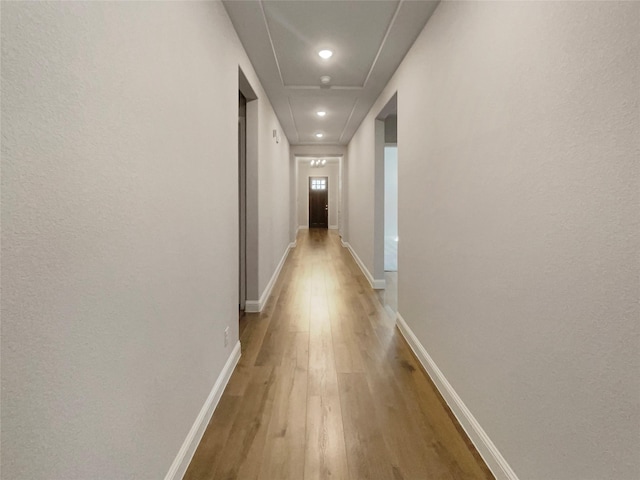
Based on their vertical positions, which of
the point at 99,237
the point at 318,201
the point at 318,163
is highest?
the point at 318,163

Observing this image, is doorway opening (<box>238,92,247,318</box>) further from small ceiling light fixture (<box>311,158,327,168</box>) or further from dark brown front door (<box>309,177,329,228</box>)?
dark brown front door (<box>309,177,329,228</box>)

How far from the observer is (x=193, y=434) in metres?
1.67

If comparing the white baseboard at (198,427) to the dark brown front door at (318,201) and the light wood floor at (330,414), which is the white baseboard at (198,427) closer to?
the light wood floor at (330,414)

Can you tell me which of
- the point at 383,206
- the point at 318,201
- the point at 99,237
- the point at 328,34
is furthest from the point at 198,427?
the point at 318,201

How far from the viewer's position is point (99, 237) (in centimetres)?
94

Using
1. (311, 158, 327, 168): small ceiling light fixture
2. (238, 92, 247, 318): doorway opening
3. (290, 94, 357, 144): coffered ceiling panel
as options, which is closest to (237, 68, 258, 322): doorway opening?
(238, 92, 247, 318): doorway opening

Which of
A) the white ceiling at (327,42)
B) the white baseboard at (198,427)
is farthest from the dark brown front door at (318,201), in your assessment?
the white baseboard at (198,427)

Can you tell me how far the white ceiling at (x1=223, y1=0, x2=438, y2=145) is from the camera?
2.33 metres

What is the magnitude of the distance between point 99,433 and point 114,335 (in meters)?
0.26

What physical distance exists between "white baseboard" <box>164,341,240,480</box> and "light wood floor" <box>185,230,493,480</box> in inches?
1.6

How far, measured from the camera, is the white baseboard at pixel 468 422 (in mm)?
1500

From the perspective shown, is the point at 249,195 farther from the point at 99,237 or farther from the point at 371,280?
the point at 99,237

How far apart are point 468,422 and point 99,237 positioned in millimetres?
1890

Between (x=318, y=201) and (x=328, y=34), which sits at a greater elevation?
(x=328, y=34)
